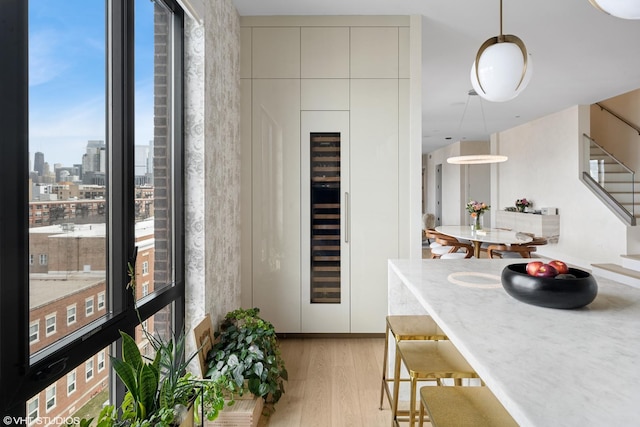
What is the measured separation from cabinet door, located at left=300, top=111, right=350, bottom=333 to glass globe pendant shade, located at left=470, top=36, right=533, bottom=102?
1402 mm

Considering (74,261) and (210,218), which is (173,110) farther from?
(74,261)

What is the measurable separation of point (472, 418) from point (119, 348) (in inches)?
54.6

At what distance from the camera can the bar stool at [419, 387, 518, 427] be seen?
108cm

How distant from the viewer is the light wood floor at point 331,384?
2068 mm

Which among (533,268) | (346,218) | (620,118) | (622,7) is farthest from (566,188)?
(622,7)

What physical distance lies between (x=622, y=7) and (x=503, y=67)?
28.7 inches

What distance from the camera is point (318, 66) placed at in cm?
314

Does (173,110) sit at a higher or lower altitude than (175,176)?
higher

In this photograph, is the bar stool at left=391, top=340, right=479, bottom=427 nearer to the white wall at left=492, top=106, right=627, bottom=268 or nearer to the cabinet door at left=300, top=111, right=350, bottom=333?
the cabinet door at left=300, top=111, right=350, bottom=333

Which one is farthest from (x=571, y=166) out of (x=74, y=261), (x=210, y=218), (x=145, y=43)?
(x=74, y=261)

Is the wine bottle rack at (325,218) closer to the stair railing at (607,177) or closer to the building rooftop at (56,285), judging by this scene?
the building rooftop at (56,285)

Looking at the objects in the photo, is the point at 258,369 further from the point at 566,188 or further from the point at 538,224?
the point at 566,188

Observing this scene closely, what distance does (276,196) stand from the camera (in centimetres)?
315

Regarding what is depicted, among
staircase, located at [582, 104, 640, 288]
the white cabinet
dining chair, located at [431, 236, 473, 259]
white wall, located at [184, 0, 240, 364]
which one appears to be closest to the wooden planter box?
white wall, located at [184, 0, 240, 364]
